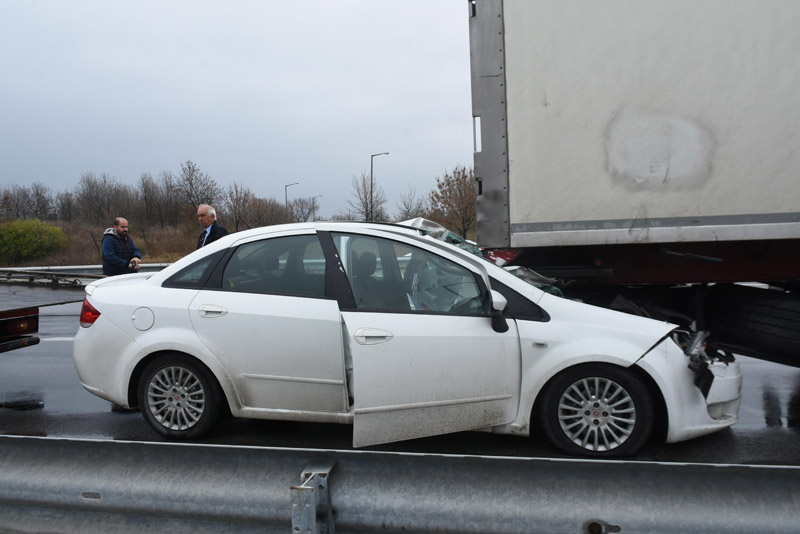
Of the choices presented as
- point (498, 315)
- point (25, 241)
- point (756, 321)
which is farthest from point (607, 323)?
point (25, 241)

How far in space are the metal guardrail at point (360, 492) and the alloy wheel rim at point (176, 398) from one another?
165 cm

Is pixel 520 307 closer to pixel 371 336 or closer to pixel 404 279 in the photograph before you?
pixel 404 279

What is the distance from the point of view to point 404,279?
13.7ft

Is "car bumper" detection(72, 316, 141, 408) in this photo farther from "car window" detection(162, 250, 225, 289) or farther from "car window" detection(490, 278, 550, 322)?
"car window" detection(490, 278, 550, 322)

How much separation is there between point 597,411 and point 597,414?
21mm

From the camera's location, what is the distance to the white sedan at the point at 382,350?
3.83 m

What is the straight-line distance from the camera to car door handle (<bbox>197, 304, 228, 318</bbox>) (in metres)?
4.27

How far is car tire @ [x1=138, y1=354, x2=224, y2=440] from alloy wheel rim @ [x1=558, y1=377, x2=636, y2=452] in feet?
7.94

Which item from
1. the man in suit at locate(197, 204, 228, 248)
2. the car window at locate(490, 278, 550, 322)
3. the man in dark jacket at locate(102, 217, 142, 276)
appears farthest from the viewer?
the man in dark jacket at locate(102, 217, 142, 276)

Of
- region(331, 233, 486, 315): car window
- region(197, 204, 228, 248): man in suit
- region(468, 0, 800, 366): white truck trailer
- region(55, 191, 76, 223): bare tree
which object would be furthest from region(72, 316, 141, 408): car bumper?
region(55, 191, 76, 223): bare tree

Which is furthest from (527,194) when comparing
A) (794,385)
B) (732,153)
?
(794,385)

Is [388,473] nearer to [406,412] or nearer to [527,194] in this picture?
[406,412]

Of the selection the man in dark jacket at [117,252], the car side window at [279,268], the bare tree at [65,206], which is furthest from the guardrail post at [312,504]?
the bare tree at [65,206]

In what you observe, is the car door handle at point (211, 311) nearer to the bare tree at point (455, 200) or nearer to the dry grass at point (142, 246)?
the bare tree at point (455, 200)
